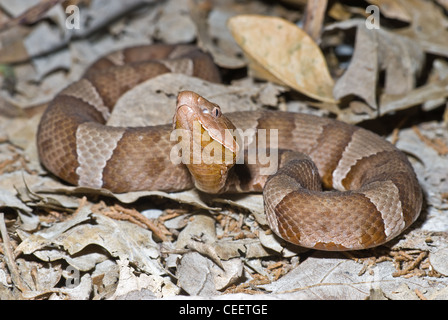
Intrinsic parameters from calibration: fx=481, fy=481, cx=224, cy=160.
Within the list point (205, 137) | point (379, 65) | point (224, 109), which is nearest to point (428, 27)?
point (379, 65)

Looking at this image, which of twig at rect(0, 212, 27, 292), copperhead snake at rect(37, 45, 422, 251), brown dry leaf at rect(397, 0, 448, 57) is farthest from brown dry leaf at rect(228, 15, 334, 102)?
twig at rect(0, 212, 27, 292)

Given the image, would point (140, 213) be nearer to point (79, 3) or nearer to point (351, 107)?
point (351, 107)

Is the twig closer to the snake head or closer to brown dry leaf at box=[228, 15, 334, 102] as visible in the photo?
the snake head

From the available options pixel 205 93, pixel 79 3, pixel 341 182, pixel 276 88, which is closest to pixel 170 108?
pixel 205 93

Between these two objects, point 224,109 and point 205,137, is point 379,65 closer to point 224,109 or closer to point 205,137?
point 224,109

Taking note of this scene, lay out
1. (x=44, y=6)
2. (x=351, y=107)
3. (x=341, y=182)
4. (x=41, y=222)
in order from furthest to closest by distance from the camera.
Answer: (x=44, y=6) → (x=351, y=107) → (x=341, y=182) → (x=41, y=222)
